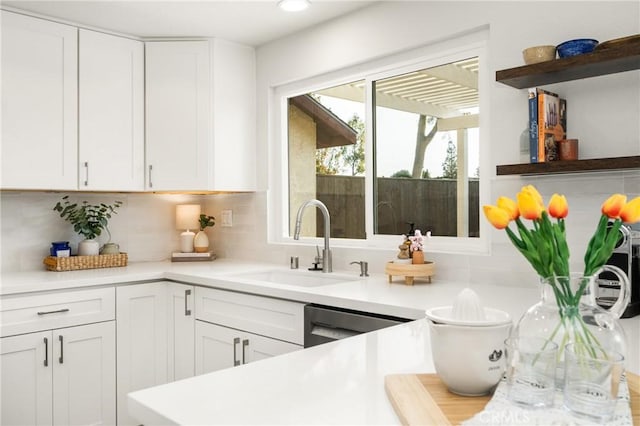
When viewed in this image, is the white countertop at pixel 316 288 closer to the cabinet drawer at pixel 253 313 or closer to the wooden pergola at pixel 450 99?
the cabinet drawer at pixel 253 313

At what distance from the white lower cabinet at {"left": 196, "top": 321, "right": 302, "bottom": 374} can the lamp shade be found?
1187 millimetres

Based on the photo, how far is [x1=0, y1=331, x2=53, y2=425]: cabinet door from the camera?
240cm

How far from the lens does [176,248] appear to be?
12.7ft

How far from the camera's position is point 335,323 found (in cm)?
205

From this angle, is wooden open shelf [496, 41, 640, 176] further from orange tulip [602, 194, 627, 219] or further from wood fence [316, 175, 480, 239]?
orange tulip [602, 194, 627, 219]

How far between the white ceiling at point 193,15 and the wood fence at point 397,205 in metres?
0.96

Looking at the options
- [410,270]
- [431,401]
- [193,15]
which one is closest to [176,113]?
[193,15]

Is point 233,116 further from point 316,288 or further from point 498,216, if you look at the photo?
point 498,216

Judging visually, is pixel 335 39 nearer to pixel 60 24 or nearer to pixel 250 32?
pixel 250 32

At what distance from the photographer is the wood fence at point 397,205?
2.60 metres

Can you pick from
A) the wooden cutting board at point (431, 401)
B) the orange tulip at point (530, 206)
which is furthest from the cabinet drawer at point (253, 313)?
the orange tulip at point (530, 206)

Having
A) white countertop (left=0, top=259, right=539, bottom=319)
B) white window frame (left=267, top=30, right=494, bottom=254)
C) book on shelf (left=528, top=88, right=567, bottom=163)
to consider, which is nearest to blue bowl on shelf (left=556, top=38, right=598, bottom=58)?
book on shelf (left=528, top=88, right=567, bottom=163)

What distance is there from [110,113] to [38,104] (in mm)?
402

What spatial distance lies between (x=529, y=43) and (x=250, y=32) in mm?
1745
